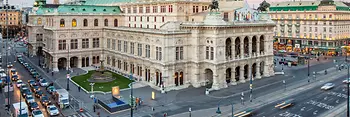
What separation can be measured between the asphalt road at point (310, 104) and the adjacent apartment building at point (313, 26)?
60742 millimetres

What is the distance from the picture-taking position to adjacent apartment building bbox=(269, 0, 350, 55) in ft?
400

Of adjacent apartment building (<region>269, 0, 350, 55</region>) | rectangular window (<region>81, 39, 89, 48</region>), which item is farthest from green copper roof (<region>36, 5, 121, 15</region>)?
adjacent apartment building (<region>269, 0, 350, 55</region>)

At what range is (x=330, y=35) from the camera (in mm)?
121625

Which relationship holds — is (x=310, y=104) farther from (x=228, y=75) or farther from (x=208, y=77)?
(x=208, y=77)

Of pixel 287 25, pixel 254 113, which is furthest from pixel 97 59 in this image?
pixel 287 25

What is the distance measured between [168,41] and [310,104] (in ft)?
96.3

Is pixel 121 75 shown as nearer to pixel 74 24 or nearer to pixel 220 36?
pixel 74 24

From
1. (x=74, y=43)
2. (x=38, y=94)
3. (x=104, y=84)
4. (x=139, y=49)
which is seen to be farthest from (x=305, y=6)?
(x=38, y=94)

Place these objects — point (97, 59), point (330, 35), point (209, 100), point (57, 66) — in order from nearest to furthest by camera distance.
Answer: point (209, 100) < point (57, 66) < point (97, 59) < point (330, 35)

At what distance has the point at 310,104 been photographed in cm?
5553

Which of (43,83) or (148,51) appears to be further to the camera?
(148,51)

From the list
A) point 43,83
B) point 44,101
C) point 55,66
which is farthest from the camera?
point 55,66

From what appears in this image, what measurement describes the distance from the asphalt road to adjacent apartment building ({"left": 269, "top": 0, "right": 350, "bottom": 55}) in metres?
60.7

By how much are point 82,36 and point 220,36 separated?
44.1m
